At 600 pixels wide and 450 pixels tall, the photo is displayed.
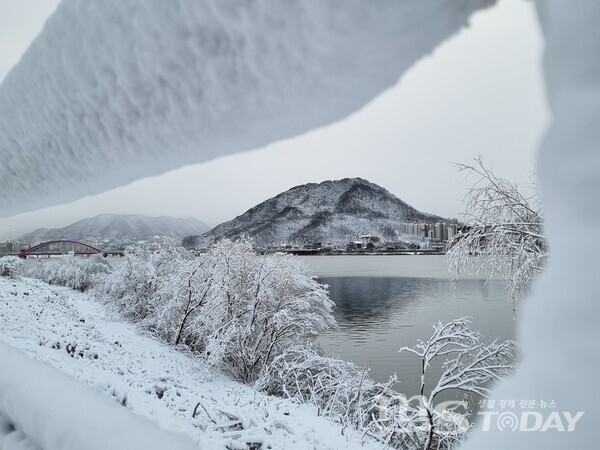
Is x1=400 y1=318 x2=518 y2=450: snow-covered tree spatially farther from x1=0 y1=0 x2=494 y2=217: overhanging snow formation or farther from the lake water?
x1=0 y1=0 x2=494 y2=217: overhanging snow formation

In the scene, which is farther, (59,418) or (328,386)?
(328,386)

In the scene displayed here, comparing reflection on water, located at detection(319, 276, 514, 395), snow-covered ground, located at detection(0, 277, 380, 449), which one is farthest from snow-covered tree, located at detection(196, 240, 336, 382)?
reflection on water, located at detection(319, 276, 514, 395)

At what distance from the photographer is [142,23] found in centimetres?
54

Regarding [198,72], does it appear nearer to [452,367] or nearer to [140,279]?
[452,367]

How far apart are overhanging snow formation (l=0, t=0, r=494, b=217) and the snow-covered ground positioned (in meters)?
0.72

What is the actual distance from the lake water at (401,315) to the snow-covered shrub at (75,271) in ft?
35.5

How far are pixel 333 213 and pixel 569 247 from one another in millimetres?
25206

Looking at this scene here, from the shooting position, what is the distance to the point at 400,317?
1548 cm

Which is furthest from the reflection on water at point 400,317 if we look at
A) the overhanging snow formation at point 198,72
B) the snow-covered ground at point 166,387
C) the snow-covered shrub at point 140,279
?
the overhanging snow formation at point 198,72

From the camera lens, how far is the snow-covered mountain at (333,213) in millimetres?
19047

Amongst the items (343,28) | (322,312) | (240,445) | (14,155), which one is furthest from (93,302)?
(343,28)

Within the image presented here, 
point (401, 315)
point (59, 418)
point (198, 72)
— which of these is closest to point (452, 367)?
point (59, 418)

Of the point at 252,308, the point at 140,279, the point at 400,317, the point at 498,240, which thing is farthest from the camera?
the point at 400,317

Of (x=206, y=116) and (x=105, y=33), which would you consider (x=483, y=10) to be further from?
(x=105, y=33)
